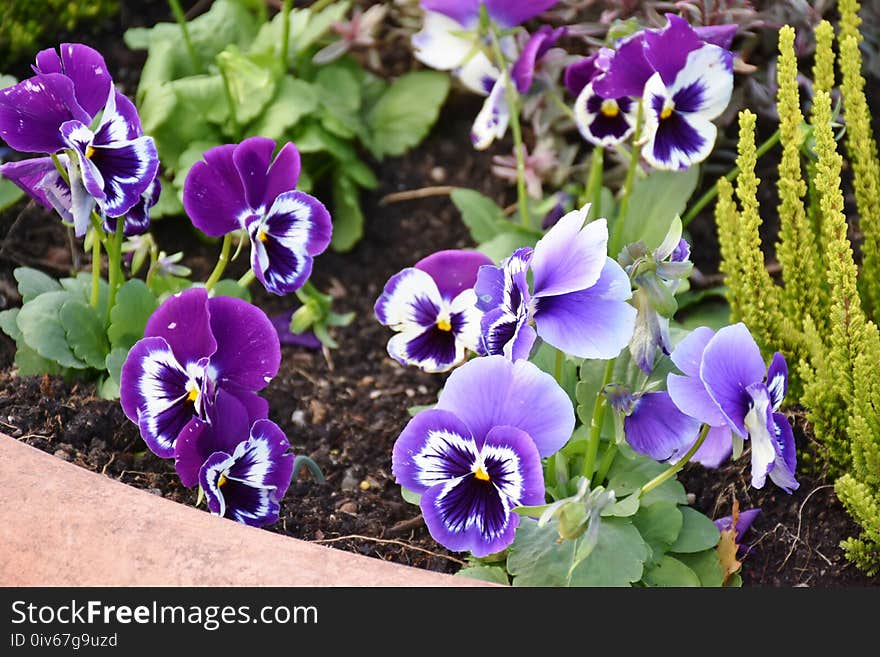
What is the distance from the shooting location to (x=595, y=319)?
1256 mm

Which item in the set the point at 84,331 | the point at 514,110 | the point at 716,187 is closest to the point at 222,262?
the point at 84,331

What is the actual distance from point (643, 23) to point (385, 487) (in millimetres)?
935

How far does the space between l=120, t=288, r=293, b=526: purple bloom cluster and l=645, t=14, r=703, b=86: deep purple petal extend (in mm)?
641

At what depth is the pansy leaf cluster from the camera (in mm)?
2205

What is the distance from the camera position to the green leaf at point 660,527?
148cm

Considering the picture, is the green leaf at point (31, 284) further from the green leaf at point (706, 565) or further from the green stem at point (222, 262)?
the green leaf at point (706, 565)

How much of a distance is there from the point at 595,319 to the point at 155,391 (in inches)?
21.2

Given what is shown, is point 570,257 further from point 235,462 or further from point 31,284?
point 31,284

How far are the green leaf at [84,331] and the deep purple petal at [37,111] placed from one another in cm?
28

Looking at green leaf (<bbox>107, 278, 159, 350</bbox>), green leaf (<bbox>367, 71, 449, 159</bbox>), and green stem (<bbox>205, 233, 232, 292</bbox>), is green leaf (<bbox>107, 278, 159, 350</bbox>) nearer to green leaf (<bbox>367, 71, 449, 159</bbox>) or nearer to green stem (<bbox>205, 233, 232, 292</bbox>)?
green stem (<bbox>205, 233, 232, 292</bbox>)

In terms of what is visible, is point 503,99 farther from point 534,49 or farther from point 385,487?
point 385,487

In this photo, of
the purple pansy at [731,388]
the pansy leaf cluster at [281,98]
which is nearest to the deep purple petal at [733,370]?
the purple pansy at [731,388]

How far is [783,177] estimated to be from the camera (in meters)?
1.62
